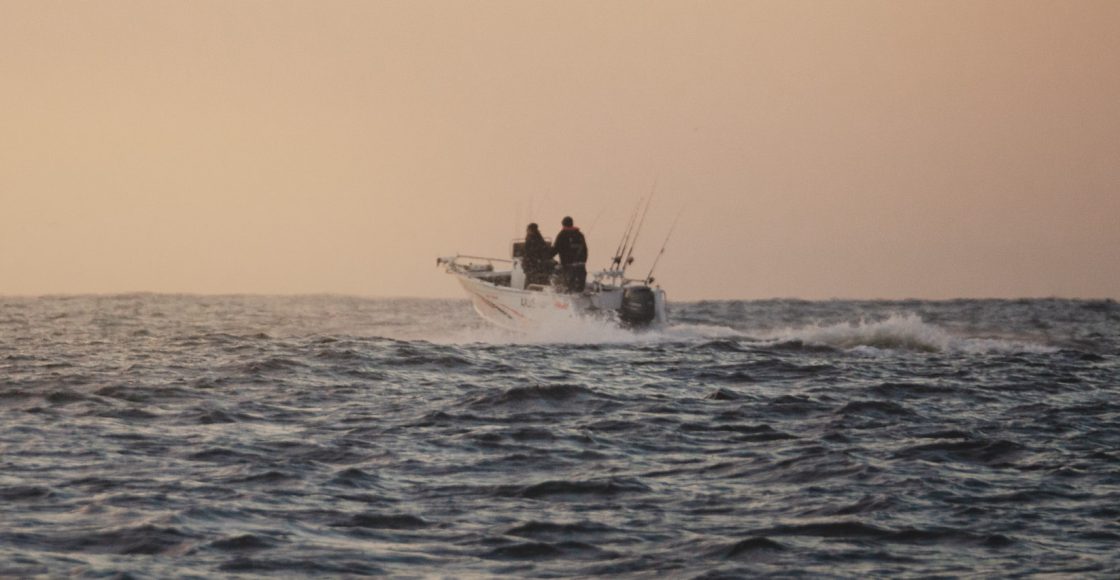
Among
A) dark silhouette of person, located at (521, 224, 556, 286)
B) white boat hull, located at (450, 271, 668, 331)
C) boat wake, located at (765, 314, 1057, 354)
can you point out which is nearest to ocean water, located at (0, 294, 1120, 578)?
boat wake, located at (765, 314, 1057, 354)

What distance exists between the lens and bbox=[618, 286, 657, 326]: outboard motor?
90.4 ft

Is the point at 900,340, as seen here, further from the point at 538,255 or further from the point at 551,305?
the point at 538,255

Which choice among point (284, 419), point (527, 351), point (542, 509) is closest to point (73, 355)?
point (527, 351)

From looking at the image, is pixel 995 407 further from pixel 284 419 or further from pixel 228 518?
pixel 228 518

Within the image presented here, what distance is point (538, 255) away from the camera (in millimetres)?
28969

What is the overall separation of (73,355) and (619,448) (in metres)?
13.2

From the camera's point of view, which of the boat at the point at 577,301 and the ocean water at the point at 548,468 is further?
the boat at the point at 577,301

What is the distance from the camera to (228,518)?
9078 millimetres

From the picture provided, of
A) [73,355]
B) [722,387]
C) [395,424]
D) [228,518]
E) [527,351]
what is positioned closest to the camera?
[228,518]

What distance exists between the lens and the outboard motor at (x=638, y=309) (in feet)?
90.4

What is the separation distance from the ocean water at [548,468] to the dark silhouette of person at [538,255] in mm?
7379

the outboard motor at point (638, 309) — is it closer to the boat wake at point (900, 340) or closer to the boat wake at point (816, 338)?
the boat wake at point (816, 338)

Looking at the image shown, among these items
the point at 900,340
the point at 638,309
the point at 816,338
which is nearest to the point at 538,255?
the point at 638,309

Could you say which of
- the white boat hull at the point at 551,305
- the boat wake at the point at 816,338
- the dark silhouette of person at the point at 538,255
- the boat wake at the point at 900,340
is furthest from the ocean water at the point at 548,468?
the dark silhouette of person at the point at 538,255
